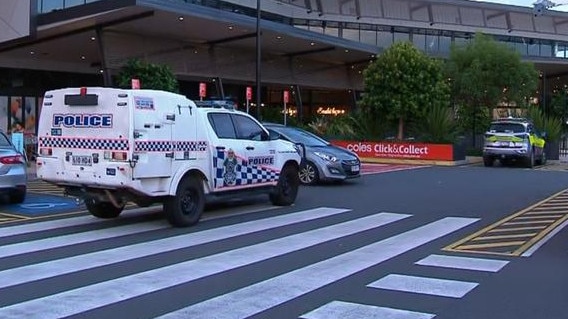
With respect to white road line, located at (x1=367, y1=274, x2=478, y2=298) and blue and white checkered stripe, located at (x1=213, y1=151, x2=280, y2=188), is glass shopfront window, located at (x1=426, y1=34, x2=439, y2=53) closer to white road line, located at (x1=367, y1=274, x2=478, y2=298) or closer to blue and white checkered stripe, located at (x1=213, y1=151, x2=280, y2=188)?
blue and white checkered stripe, located at (x1=213, y1=151, x2=280, y2=188)

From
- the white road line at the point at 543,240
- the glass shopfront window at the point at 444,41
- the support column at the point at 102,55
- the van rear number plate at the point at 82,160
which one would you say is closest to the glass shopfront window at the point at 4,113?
the support column at the point at 102,55

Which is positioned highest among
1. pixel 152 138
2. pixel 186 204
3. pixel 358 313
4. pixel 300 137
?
pixel 300 137

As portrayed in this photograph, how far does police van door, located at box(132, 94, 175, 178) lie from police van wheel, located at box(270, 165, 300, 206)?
11.6 ft

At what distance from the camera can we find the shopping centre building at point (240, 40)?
30.7 m

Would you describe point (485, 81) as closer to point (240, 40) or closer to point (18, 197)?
point (240, 40)

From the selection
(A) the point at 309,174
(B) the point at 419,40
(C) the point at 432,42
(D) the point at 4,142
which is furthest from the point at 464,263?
(C) the point at 432,42

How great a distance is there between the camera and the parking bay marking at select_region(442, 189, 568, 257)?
32.2 ft

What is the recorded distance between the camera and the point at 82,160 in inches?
433

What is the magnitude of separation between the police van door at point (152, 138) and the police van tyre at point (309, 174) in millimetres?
7817

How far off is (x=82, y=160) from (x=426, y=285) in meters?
5.80

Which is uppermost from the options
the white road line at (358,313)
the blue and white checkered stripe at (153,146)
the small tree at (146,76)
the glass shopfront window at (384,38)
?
the glass shopfront window at (384,38)

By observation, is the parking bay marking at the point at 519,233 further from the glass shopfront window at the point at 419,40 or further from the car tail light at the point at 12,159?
the glass shopfront window at the point at 419,40

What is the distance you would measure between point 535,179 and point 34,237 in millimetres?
17184

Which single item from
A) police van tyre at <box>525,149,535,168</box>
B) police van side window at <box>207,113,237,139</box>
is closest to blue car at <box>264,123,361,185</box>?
police van side window at <box>207,113,237,139</box>
